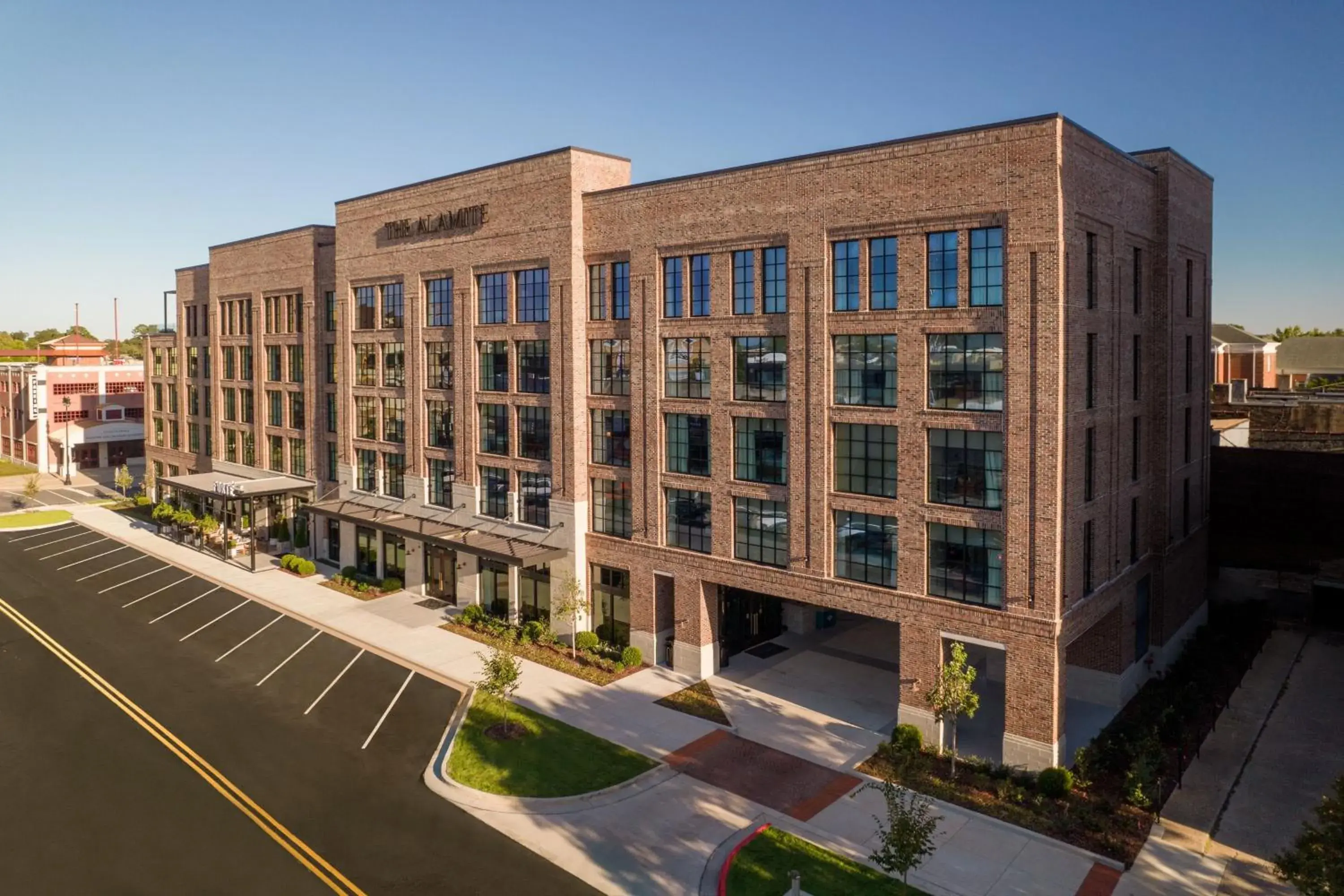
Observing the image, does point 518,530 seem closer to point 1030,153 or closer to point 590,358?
point 590,358

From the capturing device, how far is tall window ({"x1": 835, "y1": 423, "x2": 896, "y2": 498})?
2903 cm

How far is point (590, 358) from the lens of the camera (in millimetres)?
37812

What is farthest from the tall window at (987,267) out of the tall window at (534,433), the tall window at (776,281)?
the tall window at (534,433)

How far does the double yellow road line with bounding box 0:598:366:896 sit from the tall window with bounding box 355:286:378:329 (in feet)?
66.9

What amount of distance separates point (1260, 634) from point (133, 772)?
1669 inches

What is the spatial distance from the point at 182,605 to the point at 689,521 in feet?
89.0

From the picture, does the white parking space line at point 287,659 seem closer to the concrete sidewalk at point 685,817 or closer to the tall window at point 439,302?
the concrete sidewalk at point 685,817

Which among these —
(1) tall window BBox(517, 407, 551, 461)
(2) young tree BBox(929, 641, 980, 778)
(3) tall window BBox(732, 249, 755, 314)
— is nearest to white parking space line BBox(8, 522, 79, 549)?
(1) tall window BBox(517, 407, 551, 461)

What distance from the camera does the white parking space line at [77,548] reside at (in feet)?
181

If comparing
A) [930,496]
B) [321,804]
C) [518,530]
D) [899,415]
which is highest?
[899,415]

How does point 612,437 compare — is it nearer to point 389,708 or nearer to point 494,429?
point 494,429

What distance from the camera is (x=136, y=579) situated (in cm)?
4966

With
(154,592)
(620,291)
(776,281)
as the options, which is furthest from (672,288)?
(154,592)

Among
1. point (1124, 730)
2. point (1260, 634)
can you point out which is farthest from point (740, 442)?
point (1260, 634)
